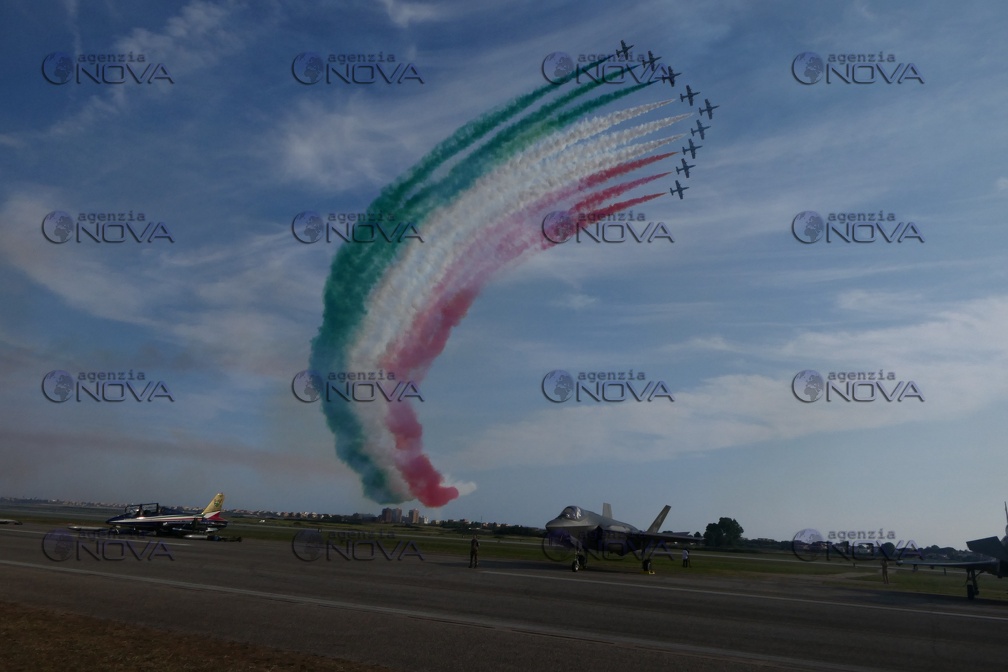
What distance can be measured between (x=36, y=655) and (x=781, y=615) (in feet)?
63.8

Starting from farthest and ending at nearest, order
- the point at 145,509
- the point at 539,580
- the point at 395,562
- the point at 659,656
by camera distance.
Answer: the point at 145,509, the point at 395,562, the point at 539,580, the point at 659,656

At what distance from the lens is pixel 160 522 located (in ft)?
177

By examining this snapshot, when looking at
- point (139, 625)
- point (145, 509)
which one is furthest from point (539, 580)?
point (145, 509)

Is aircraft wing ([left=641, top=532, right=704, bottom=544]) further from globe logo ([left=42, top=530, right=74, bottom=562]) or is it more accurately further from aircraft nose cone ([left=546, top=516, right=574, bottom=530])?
globe logo ([left=42, top=530, right=74, bottom=562])

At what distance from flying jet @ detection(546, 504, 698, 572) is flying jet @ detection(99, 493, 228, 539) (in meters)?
28.5

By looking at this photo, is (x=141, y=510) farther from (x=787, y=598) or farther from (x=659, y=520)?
(x=787, y=598)

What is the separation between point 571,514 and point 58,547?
92.3ft

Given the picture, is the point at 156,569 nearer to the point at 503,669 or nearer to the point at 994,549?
the point at 503,669

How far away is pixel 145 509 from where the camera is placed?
2152 inches

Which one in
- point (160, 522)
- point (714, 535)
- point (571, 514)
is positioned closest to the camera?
point (571, 514)
